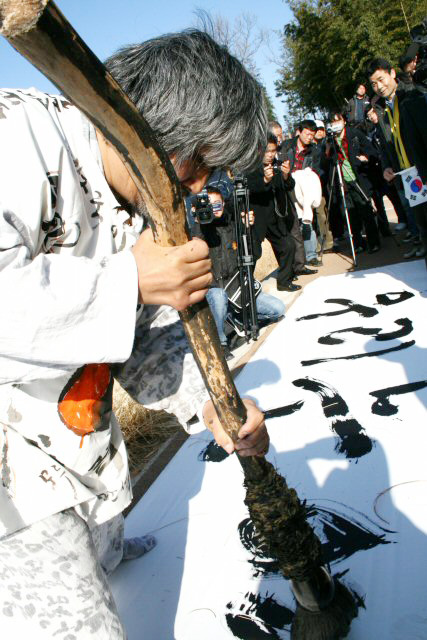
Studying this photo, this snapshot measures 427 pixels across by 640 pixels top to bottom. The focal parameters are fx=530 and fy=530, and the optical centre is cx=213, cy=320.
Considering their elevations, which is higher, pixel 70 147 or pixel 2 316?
pixel 70 147

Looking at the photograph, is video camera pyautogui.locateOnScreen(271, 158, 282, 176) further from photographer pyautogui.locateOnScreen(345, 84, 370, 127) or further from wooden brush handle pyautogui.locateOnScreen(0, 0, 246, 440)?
wooden brush handle pyautogui.locateOnScreen(0, 0, 246, 440)

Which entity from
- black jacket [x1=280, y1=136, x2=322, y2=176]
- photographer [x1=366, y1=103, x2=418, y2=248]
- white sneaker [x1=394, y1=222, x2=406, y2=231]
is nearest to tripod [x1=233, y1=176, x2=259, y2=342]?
photographer [x1=366, y1=103, x2=418, y2=248]

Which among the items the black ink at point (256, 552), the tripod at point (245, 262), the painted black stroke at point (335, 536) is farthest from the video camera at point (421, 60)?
the black ink at point (256, 552)

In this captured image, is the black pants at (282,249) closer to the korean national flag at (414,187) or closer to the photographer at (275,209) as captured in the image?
the photographer at (275,209)

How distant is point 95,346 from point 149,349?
19.7 inches

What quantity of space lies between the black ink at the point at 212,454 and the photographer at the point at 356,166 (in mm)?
3892

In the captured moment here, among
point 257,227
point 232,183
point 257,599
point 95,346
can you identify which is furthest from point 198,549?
point 257,227

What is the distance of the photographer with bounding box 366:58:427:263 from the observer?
3.38 m

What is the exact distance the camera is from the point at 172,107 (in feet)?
3.33

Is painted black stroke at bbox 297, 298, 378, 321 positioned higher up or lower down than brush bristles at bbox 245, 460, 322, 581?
lower down

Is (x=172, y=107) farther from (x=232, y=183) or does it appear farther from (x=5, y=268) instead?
(x=232, y=183)

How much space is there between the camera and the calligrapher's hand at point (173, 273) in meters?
0.91

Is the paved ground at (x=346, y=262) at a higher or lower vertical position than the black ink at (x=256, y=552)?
higher

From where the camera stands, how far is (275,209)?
4.93 m
